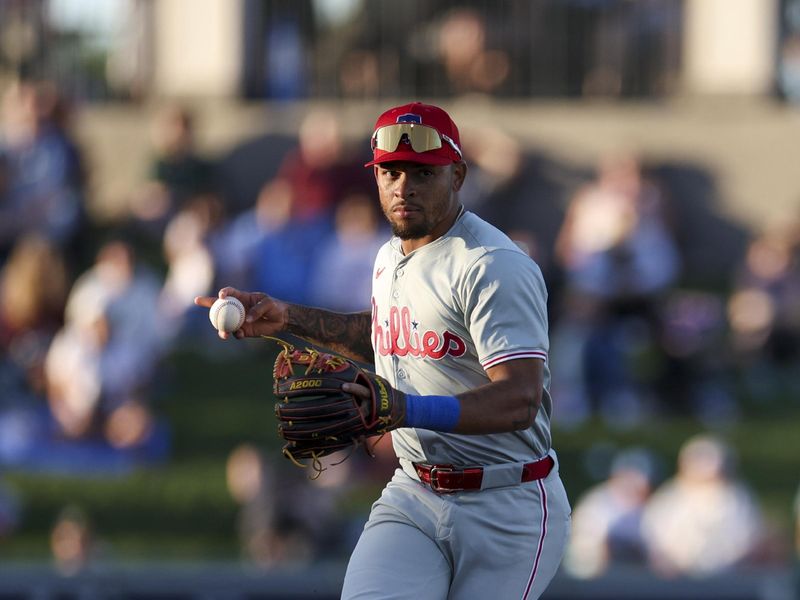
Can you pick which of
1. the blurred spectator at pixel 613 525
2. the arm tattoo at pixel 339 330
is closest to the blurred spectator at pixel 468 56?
the blurred spectator at pixel 613 525

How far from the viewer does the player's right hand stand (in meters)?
4.55

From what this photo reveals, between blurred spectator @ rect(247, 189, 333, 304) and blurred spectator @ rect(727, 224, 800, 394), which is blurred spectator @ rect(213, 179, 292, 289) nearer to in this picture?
blurred spectator @ rect(247, 189, 333, 304)

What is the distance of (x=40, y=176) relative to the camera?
1177 centimetres

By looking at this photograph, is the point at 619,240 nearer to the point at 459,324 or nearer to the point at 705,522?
the point at 705,522

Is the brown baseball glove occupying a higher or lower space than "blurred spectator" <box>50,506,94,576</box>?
higher

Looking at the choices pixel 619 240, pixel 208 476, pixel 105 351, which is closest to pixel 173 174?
pixel 105 351

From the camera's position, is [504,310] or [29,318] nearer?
[504,310]

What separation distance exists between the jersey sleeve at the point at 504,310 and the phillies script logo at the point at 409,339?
13cm

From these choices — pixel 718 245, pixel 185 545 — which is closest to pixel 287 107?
pixel 718 245

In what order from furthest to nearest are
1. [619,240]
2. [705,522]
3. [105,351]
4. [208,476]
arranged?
[619,240] → [105,351] → [208,476] → [705,522]

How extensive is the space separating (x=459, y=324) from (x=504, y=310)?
200 mm

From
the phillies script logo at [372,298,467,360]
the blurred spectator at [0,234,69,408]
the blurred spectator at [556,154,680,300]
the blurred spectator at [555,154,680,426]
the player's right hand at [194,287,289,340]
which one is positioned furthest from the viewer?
the blurred spectator at [556,154,680,300]

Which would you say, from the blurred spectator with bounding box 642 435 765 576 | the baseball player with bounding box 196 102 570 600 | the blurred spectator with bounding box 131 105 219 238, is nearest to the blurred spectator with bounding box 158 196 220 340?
the blurred spectator with bounding box 131 105 219 238

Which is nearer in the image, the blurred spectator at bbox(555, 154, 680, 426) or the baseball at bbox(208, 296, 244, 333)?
the baseball at bbox(208, 296, 244, 333)
